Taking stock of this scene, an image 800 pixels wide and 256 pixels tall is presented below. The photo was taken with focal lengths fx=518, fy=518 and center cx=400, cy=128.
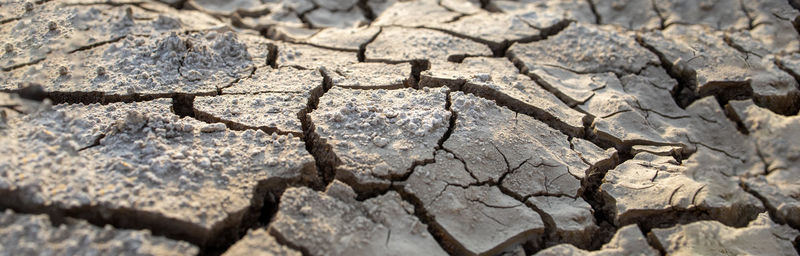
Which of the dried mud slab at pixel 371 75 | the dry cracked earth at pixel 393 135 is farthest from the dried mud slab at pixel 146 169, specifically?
the dried mud slab at pixel 371 75

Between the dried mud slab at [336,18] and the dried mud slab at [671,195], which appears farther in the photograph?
the dried mud slab at [336,18]

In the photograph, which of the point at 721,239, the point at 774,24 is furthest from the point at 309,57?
the point at 774,24

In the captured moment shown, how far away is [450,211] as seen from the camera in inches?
72.8

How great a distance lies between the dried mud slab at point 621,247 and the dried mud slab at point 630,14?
1993 mm

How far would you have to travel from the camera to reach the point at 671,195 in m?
2.03

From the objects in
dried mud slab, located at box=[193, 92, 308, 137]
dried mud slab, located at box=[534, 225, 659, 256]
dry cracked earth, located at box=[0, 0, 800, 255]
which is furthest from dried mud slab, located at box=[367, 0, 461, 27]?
dried mud slab, located at box=[534, 225, 659, 256]

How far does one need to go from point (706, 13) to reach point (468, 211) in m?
2.66

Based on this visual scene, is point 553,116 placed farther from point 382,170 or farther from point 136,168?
point 136,168

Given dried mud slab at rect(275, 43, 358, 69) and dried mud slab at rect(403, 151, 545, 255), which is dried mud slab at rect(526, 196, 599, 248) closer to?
dried mud slab at rect(403, 151, 545, 255)

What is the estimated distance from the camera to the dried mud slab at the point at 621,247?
1809 millimetres

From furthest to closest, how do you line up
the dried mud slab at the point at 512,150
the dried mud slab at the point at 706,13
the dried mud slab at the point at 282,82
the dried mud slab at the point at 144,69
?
the dried mud slab at the point at 706,13 → the dried mud slab at the point at 282,82 → the dried mud slab at the point at 144,69 → the dried mud slab at the point at 512,150

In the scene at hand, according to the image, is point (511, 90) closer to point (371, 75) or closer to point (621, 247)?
point (371, 75)

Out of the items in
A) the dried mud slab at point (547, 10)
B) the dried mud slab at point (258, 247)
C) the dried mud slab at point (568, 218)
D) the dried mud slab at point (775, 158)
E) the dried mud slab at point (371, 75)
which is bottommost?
the dried mud slab at point (775, 158)

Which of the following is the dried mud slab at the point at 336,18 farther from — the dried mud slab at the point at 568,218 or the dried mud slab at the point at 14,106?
the dried mud slab at the point at 568,218
